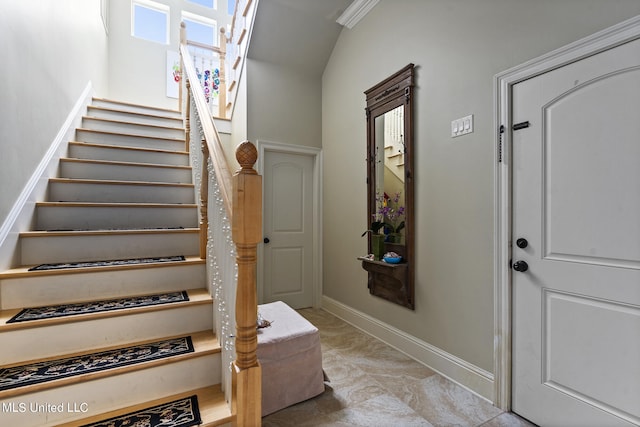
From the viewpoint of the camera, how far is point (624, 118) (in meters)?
1.39

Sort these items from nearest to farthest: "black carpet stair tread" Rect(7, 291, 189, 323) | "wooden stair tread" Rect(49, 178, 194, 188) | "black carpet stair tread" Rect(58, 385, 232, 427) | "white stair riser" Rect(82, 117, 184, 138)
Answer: "black carpet stair tread" Rect(58, 385, 232, 427) < "black carpet stair tread" Rect(7, 291, 189, 323) < "wooden stair tread" Rect(49, 178, 194, 188) < "white stair riser" Rect(82, 117, 184, 138)

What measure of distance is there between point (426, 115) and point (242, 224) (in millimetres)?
1835

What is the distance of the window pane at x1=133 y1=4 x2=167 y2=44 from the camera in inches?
218

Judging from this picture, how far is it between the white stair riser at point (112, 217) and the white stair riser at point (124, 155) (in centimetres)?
77

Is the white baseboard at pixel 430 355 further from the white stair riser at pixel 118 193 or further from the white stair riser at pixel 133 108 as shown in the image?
the white stair riser at pixel 133 108

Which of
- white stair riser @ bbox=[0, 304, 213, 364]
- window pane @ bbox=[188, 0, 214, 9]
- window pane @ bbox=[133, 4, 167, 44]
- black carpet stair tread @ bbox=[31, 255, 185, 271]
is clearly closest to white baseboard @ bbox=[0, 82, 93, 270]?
black carpet stair tread @ bbox=[31, 255, 185, 271]

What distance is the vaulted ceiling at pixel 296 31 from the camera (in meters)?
3.19

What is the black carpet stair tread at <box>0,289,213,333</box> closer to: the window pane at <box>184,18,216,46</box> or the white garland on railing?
the white garland on railing

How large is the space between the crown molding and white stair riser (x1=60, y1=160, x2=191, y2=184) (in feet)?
7.44

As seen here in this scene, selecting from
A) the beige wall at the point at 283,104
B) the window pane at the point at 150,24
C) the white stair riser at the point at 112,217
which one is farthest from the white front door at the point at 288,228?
the window pane at the point at 150,24

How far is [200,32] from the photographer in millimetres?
6102

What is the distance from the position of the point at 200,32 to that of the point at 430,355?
22.4ft

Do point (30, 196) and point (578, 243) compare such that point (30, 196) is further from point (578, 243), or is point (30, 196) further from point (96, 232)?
point (578, 243)

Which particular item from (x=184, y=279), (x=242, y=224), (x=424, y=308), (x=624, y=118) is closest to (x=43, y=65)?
(x=184, y=279)
